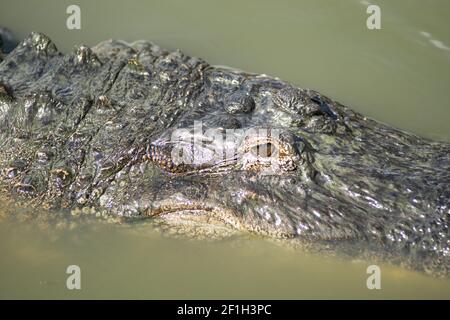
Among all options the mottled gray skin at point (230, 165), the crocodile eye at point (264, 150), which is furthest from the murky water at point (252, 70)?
the crocodile eye at point (264, 150)

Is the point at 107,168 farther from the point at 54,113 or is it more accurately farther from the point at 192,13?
the point at 192,13

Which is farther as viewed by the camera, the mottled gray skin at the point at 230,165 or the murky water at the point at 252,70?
the murky water at the point at 252,70

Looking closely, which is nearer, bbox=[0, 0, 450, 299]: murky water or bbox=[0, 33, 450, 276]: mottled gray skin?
bbox=[0, 33, 450, 276]: mottled gray skin

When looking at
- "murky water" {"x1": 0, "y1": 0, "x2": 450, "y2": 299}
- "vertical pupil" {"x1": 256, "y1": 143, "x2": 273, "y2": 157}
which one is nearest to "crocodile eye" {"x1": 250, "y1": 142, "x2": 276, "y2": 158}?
"vertical pupil" {"x1": 256, "y1": 143, "x2": 273, "y2": 157}

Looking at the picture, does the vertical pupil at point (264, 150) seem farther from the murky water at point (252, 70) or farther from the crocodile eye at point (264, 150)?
the murky water at point (252, 70)

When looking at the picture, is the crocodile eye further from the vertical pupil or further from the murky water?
the murky water

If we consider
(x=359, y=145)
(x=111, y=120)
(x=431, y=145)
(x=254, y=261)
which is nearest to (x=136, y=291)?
(x=254, y=261)
